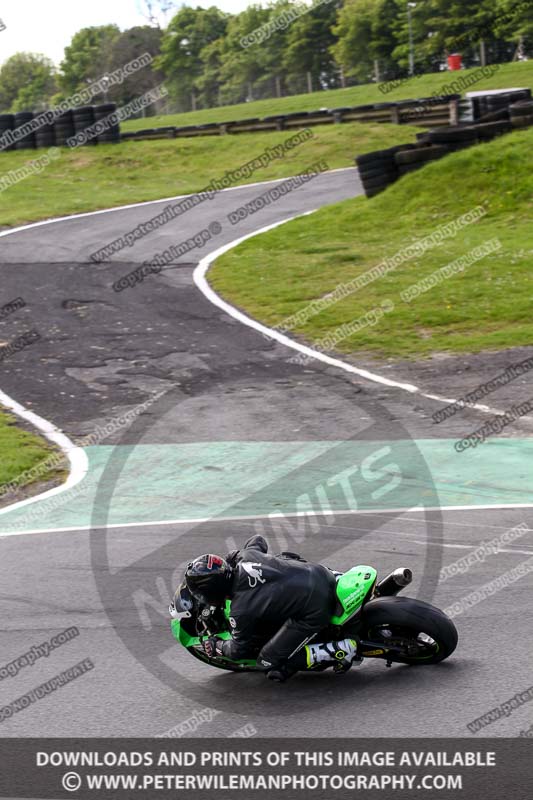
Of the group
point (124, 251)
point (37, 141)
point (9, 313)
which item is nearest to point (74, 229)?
point (124, 251)

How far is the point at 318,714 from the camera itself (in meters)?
6.20

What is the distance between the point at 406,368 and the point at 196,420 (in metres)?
3.52

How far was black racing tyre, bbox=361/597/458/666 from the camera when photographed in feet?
21.2

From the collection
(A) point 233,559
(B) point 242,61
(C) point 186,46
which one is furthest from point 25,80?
(A) point 233,559

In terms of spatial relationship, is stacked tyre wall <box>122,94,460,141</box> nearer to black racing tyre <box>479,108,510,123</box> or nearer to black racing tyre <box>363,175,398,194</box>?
black racing tyre <box>479,108,510,123</box>

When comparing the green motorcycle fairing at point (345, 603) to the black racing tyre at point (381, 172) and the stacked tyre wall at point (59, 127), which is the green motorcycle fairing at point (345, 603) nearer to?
the black racing tyre at point (381, 172)

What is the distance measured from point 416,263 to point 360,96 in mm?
35359

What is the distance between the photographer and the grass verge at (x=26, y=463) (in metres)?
11.9

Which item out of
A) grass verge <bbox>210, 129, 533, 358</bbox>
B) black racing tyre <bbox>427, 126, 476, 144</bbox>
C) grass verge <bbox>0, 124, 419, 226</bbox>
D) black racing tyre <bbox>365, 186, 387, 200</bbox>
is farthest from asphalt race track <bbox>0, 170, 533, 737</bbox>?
Answer: grass verge <bbox>0, 124, 419, 226</bbox>

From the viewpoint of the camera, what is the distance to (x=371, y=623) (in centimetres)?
652

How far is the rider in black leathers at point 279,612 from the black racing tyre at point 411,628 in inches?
8.3

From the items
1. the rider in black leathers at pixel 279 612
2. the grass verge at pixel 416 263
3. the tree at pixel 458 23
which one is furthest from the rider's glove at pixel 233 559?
the tree at pixel 458 23

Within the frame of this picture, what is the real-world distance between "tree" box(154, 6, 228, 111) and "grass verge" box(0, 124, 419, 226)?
207 feet

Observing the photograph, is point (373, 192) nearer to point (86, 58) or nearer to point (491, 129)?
point (491, 129)
